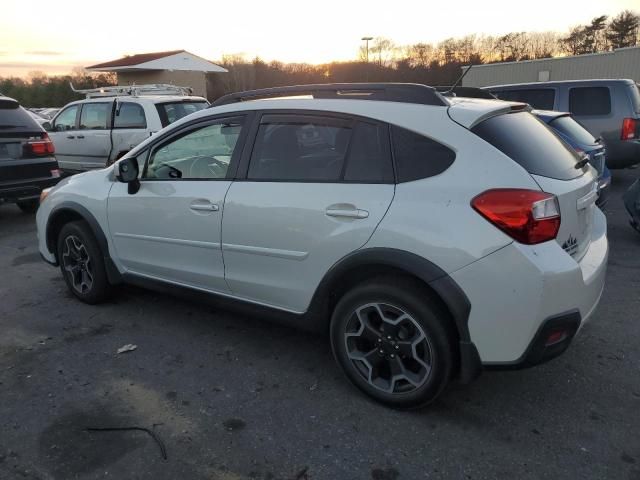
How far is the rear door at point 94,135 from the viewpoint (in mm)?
9500

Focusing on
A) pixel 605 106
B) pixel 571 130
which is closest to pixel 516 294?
pixel 571 130

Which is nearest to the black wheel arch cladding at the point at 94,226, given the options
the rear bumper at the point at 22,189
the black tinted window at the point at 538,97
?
the rear bumper at the point at 22,189

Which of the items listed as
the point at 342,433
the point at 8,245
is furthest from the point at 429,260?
the point at 8,245

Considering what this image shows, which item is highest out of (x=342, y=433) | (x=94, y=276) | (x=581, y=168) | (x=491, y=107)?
(x=491, y=107)

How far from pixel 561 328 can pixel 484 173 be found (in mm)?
816

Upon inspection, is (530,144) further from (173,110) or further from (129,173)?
(173,110)

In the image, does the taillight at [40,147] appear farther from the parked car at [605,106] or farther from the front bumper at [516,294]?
the parked car at [605,106]

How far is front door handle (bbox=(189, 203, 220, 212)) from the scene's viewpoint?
3.44 m

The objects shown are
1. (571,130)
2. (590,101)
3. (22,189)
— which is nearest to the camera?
(571,130)

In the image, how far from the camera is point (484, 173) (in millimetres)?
2578

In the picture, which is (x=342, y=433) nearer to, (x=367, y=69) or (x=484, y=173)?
(x=484, y=173)

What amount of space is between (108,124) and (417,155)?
8088 mm

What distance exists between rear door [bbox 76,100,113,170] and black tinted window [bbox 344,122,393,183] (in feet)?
25.0

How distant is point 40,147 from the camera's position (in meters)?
7.78
